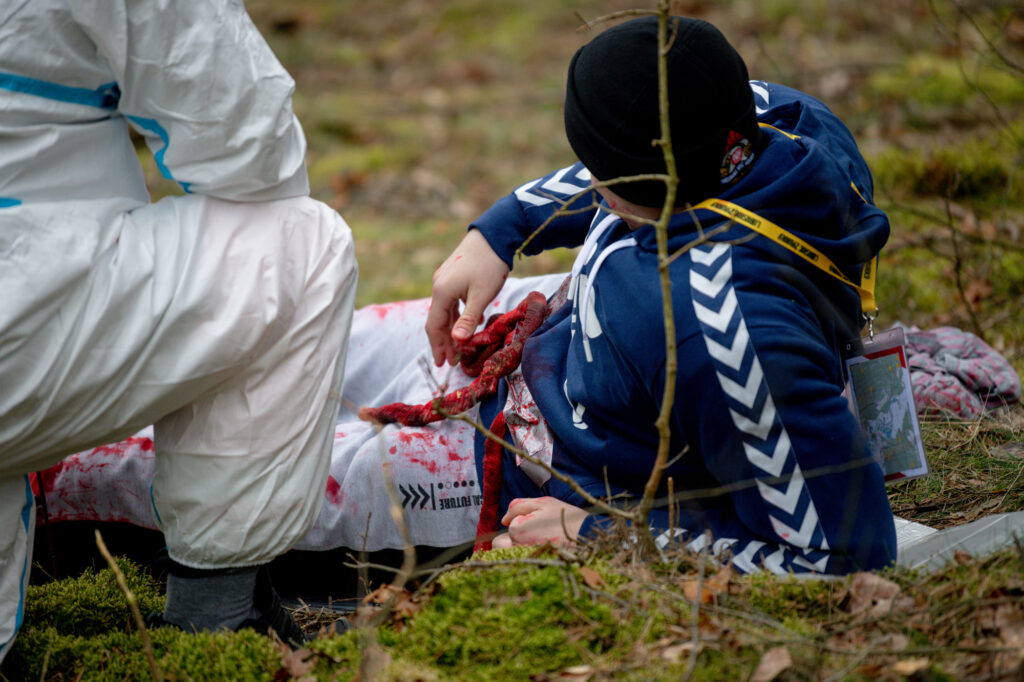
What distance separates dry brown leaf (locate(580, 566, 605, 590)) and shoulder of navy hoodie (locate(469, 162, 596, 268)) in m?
0.96

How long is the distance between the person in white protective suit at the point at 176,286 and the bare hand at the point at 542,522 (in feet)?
1.47

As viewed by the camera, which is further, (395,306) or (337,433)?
(395,306)

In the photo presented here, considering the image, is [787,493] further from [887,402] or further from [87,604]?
[87,604]

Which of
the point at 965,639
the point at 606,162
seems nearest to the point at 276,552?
the point at 606,162

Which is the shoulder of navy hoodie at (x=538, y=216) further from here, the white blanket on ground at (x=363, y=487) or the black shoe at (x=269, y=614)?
the black shoe at (x=269, y=614)

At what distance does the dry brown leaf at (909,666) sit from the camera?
53.9 inches

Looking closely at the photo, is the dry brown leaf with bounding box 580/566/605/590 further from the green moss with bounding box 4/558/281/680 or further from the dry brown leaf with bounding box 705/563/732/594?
the green moss with bounding box 4/558/281/680

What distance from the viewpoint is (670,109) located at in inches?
67.9

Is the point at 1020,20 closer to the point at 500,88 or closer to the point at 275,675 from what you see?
the point at 500,88

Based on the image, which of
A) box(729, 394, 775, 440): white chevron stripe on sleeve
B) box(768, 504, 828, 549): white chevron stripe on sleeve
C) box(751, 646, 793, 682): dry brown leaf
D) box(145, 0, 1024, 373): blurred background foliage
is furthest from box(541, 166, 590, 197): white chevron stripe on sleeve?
box(751, 646, 793, 682): dry brown leaf

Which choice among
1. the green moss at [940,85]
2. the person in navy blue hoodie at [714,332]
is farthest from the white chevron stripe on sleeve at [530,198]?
the green moss at [940,85]

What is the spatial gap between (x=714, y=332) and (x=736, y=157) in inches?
16.5

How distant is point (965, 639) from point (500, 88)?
717cm

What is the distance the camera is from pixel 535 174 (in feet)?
19.2
